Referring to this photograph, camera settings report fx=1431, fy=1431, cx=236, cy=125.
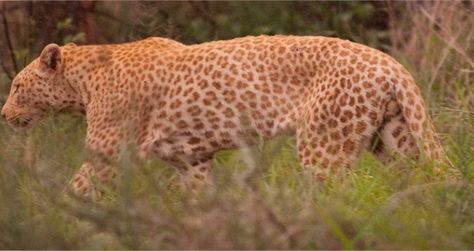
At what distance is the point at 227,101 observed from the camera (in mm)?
6602

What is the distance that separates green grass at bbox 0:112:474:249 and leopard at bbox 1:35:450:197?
0.46 meters

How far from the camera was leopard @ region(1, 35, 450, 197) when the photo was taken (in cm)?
611

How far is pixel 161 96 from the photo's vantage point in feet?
22.5

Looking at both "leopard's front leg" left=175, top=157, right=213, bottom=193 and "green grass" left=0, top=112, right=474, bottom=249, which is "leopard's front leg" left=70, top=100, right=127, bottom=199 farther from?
"green grass" left=0, top=112, right=474, bottom=249

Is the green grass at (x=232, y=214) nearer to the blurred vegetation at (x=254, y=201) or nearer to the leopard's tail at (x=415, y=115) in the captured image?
the blurred vegetation at (x=254, y=201)

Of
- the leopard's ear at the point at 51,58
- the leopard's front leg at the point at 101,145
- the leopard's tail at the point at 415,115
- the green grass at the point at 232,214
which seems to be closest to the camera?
the green grass at the point at 232,214

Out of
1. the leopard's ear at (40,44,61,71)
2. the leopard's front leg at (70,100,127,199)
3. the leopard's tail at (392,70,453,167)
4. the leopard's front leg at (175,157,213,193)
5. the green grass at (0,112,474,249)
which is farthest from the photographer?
the leopard's ear at (40,44,61,71)

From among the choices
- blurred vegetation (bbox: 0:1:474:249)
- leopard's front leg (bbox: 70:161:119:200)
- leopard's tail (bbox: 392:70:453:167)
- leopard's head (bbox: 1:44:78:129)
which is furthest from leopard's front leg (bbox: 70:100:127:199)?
leopard's tail (bbox: 392:70:453:167)

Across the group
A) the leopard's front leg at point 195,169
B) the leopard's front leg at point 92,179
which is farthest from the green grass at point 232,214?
the leopard's front leg at point 195,169

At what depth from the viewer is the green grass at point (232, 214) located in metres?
4.68

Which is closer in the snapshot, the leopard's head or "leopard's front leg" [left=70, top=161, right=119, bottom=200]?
"leopard's front leg" [left=70, top=161, right=119, bottom=200]

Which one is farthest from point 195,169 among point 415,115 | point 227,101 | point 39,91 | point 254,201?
point 254,201

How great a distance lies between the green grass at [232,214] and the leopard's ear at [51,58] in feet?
4.94

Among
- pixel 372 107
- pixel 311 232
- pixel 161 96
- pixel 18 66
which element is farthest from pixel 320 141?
pixel 18 66
